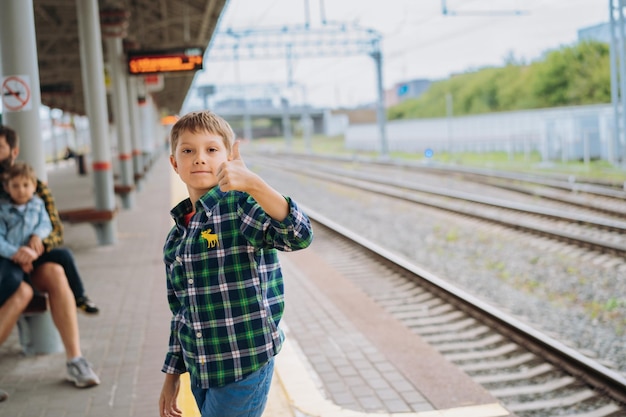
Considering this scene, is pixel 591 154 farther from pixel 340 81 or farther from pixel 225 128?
pixel 340 81

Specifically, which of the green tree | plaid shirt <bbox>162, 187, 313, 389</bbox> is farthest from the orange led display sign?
the green tree

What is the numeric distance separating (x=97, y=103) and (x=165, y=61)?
2879 millimetres

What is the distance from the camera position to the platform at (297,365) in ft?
14.6

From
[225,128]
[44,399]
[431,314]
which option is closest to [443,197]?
[431,314]

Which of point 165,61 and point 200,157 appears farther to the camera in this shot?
point 165,61

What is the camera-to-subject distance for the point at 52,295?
16.1 ft

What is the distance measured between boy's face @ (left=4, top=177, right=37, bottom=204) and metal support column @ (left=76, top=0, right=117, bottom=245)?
6.17m

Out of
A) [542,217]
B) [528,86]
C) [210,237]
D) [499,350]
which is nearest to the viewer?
[210,237]

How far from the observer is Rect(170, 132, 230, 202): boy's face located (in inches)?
90.2

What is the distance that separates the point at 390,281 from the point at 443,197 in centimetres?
909

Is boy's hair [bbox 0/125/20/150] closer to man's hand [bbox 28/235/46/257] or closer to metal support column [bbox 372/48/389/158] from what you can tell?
man's hand [bbox 28/235/46/257]

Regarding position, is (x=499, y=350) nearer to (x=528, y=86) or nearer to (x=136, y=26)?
(x=136, y=26)

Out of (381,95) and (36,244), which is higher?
(381,95)

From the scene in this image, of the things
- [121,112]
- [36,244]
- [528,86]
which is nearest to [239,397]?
[36,244]
